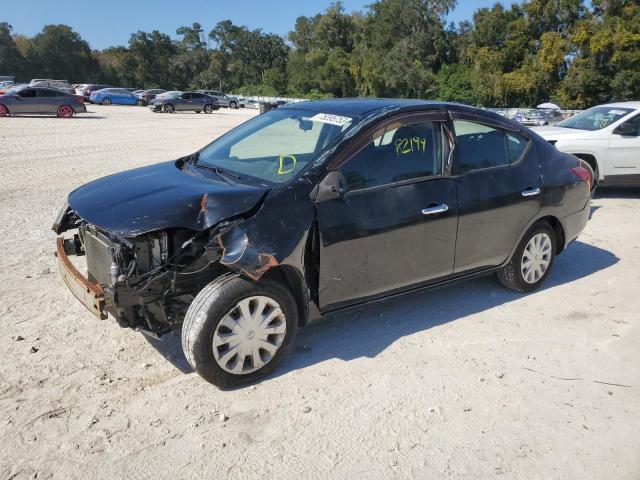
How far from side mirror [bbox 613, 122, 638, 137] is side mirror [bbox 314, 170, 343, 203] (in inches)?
293

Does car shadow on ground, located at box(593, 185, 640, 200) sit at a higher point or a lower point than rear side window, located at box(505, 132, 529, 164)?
lower

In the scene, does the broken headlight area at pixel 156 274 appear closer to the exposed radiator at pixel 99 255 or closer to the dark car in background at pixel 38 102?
the exposed radiator at pixel 99 255

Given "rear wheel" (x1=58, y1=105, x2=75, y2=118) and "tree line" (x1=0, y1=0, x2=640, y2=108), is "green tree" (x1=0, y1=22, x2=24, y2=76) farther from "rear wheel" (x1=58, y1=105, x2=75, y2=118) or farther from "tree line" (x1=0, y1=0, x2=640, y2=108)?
"rear wheel" (x1=58, y1=105, x2=75, y2=118)

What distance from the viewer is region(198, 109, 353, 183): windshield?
13.9 ft

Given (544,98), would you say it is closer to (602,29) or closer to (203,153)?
(602,29)

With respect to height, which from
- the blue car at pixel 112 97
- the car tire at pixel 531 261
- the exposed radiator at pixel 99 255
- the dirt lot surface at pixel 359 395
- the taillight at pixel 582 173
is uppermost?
the taillight at pixel 582 173

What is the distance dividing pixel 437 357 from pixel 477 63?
57.0 m

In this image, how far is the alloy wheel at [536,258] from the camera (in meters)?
5.39

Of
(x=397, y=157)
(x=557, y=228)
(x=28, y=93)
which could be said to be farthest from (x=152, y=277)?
(x=28, y=93)

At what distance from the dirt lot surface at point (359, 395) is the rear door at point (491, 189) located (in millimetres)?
595

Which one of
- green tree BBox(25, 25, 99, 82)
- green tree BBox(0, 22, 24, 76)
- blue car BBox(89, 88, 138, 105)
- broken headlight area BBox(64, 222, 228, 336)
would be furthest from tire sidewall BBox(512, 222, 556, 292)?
green tree BBox(25, 25, 99, 82)

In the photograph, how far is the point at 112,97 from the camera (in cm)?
4612

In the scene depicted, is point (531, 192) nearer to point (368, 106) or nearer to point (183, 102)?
point (368, 106)

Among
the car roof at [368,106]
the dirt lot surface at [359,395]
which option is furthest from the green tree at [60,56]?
the car roof at [368,106]
